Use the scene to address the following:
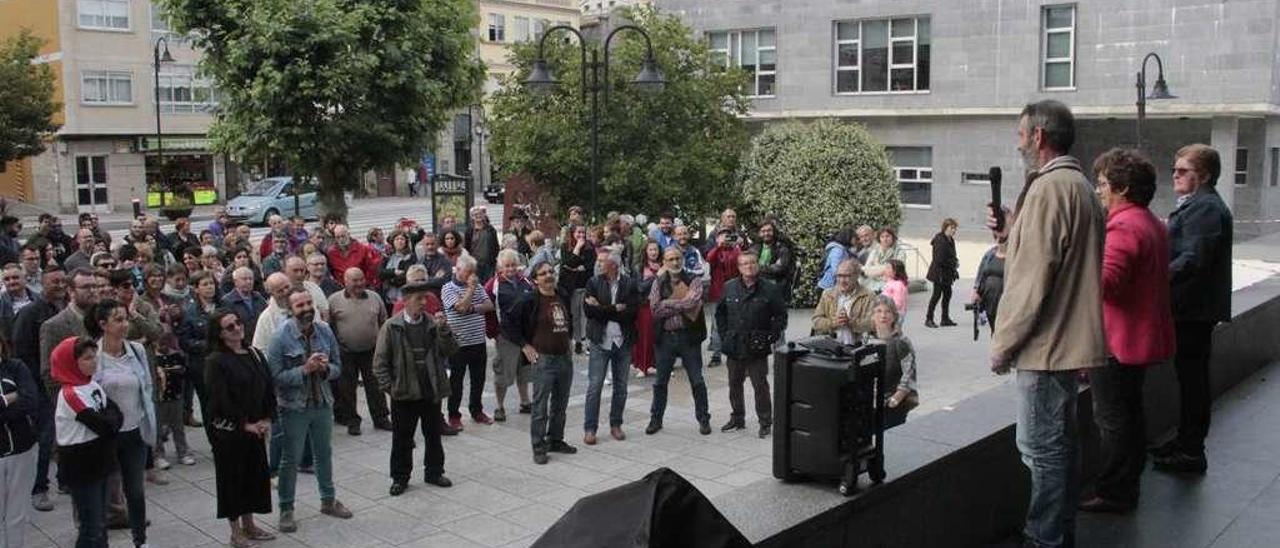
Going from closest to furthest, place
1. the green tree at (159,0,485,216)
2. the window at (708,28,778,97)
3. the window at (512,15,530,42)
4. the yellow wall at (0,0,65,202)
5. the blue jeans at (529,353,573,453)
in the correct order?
1. the blue jeans at (529,353,573,453)
2. the green tree at (159,0,485,216)
3. the window at (708,28,778,97)
4. the yellow wall at (0,0,65,202)
5. the window at (512,15,530,42)

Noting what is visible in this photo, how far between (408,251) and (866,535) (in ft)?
36.7

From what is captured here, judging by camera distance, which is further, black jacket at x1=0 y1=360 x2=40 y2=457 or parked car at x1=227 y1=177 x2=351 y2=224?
parked car at x1=227 y1=177 x2=351 y2=224

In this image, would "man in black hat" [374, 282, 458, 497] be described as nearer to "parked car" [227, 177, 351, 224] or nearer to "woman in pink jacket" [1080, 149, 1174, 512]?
"woman in pink jacket" [1080, 149, 1174, 512]

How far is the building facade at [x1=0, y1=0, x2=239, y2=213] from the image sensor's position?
4550 cm

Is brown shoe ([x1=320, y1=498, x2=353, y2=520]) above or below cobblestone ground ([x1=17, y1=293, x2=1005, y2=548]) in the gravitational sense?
above

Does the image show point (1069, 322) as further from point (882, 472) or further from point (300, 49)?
point (300, 49)

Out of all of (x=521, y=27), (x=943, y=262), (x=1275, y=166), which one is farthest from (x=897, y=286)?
(x=521, y=27)

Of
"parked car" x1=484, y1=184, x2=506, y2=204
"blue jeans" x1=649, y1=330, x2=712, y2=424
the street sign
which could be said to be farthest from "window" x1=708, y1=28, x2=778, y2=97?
"blue jeans" x1=649, y1=330, x2=712, y2=424

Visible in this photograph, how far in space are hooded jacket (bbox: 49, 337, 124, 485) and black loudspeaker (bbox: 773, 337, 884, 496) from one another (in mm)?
4520

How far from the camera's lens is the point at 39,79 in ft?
119

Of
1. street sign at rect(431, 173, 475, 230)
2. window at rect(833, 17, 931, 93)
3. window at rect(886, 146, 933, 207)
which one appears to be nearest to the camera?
street sign at rect(431, 173, 475, 230)

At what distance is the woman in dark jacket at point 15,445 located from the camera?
6512 millimetres

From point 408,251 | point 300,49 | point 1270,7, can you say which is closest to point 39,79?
point 300,49

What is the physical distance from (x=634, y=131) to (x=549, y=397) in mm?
10137
